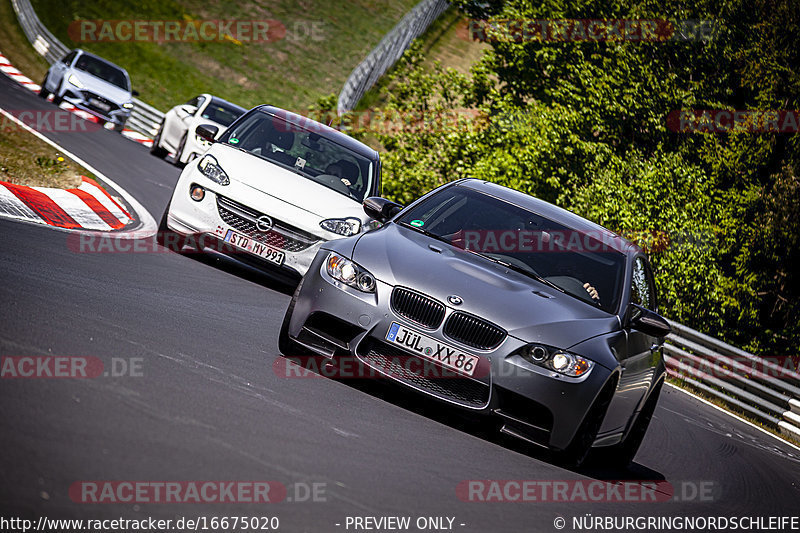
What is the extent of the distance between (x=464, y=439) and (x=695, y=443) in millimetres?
4818

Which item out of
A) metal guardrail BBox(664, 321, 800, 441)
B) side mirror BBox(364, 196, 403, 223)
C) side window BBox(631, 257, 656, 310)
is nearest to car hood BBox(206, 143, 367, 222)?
side mirror BBox(364, 196, 403, 223)

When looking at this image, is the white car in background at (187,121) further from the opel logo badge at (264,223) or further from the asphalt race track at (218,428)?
the asphalt race track at (218,428)

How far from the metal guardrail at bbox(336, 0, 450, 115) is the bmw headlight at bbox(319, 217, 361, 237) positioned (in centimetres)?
2858

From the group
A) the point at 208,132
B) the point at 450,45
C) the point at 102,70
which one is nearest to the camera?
the point at 208,132

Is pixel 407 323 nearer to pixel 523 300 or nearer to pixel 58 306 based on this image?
pixel 523 300

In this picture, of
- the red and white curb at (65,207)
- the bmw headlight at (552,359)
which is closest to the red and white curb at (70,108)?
the red and white curb at (65,207)

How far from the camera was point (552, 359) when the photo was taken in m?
6.41

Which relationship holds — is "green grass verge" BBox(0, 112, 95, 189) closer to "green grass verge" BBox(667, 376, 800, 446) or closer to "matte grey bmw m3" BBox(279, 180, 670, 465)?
"matte grey bmw m3" BBox(279, 180, 670, 465)

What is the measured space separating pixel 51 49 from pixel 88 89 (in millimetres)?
11527

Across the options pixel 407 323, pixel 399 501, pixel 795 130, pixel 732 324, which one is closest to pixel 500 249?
pixel 407 323

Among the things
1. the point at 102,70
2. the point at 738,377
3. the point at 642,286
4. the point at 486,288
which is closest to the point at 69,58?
the point at 102,70

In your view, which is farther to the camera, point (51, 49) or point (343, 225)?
point (51, 49)

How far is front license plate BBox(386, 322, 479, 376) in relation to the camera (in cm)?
639

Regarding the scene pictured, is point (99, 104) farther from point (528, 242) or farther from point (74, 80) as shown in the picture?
point (528, 242)
